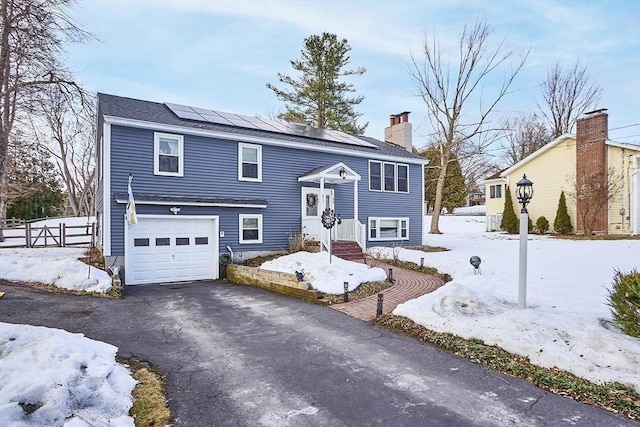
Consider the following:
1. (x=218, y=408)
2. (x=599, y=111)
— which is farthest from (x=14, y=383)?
(x=599, y=111)

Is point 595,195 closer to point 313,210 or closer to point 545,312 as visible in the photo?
point 313,210

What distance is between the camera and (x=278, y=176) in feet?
48.0

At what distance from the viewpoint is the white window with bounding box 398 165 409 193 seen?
1819 centimetres

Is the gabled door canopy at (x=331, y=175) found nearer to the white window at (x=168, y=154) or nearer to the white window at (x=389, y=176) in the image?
the white window at (x=389, y=176)

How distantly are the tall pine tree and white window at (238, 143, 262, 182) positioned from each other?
18.2 metres

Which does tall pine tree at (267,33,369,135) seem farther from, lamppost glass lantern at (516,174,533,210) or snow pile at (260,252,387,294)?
lamppost glass lantern at (516,174,533,210)

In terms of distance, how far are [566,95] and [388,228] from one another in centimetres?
2671

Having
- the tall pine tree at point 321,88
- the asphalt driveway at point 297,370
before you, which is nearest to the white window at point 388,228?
the asphalt driveway at point 297,370

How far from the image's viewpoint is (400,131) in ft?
74.3

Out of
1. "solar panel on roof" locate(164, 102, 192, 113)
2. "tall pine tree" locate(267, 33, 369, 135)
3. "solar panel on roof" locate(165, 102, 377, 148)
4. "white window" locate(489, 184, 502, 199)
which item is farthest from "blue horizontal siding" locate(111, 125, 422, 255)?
"tall pine tree" locate(267, 33, 369, 135)

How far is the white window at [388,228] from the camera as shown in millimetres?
17250

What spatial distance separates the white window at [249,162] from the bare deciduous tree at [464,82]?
1414 cm

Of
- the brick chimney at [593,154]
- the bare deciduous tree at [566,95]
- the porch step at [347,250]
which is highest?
the bare deciduous tree at [566,95]

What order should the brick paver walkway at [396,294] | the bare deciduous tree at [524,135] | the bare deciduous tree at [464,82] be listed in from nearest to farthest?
the brick paver walkway at [396,294] < the bare deciduous tree at [464,82] < the bare deciduous tree at [524,135]
